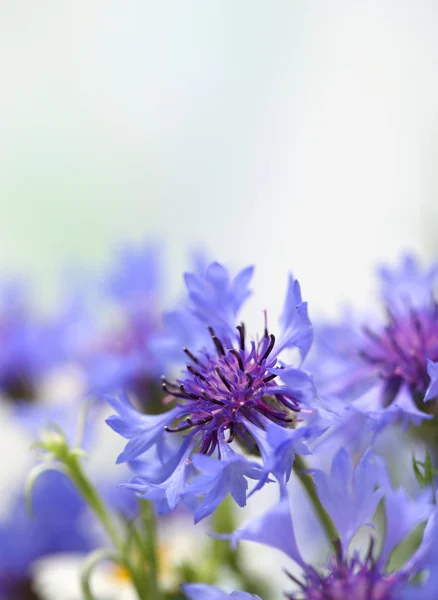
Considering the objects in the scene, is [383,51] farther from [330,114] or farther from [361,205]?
[361,205]

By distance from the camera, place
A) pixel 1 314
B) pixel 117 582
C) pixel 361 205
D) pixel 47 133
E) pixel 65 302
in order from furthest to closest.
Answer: pixel 47 133
pixel 361 205
pixel 1 314
pixel 65 302
pixel 117 582

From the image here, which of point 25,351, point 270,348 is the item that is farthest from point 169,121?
point 270,348

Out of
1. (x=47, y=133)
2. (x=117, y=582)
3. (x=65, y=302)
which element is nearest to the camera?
(x=117, y=582)

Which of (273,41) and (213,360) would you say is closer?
(213,360)

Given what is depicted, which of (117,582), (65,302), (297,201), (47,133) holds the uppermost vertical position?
(47,133)

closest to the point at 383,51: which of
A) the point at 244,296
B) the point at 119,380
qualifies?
the point at 119,380

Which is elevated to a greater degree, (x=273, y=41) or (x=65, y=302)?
(x=273, y=41)
